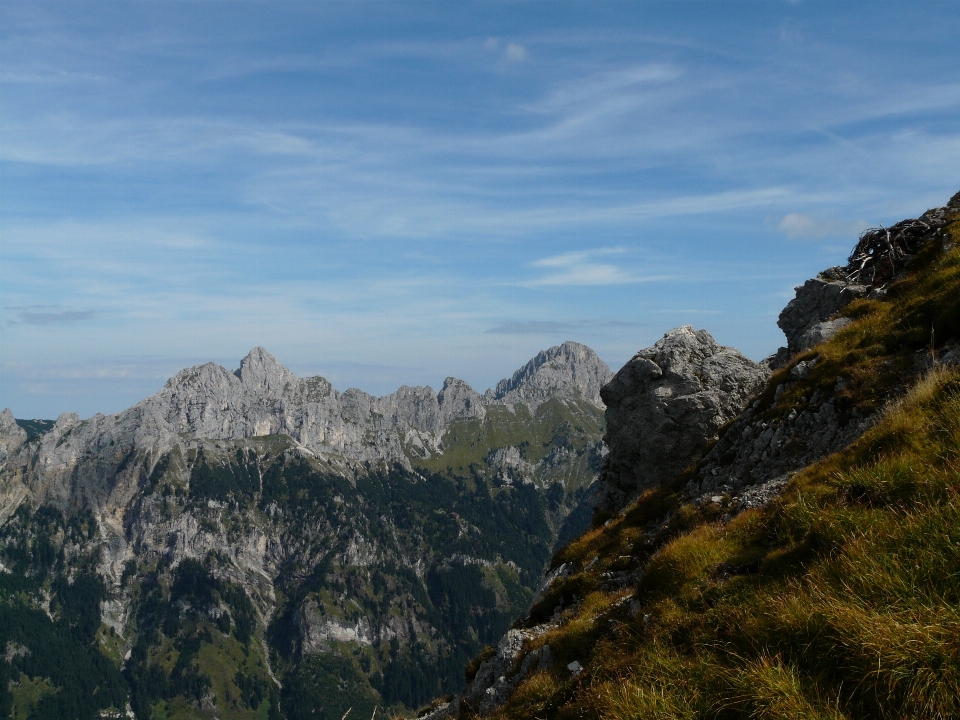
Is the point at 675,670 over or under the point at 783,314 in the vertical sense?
under

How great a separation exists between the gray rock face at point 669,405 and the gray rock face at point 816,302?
3768 millimetres

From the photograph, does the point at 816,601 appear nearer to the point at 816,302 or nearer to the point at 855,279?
the point at 855,279

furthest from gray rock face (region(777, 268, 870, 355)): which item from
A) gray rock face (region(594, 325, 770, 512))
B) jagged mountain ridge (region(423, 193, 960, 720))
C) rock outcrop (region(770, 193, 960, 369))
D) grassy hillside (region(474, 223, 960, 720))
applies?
grassy hillside (region(474, 223, 960, 720))

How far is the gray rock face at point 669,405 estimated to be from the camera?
1283 inches

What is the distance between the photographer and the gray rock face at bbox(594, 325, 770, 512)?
32594 mm

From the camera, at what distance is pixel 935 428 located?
12961mm

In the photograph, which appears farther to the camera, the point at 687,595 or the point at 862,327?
Result: the point at 862,327

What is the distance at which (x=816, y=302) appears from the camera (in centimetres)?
3528

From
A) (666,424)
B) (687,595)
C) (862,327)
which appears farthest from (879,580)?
(666,424)

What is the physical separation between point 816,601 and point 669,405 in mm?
24618

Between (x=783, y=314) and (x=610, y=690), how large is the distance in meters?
33.4

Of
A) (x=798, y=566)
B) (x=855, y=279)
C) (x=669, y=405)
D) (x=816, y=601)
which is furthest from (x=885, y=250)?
(x=816, y=601)

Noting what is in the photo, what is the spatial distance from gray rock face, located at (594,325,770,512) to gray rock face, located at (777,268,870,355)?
3768 millimetres

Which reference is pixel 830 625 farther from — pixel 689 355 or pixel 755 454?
pixel 689 355
